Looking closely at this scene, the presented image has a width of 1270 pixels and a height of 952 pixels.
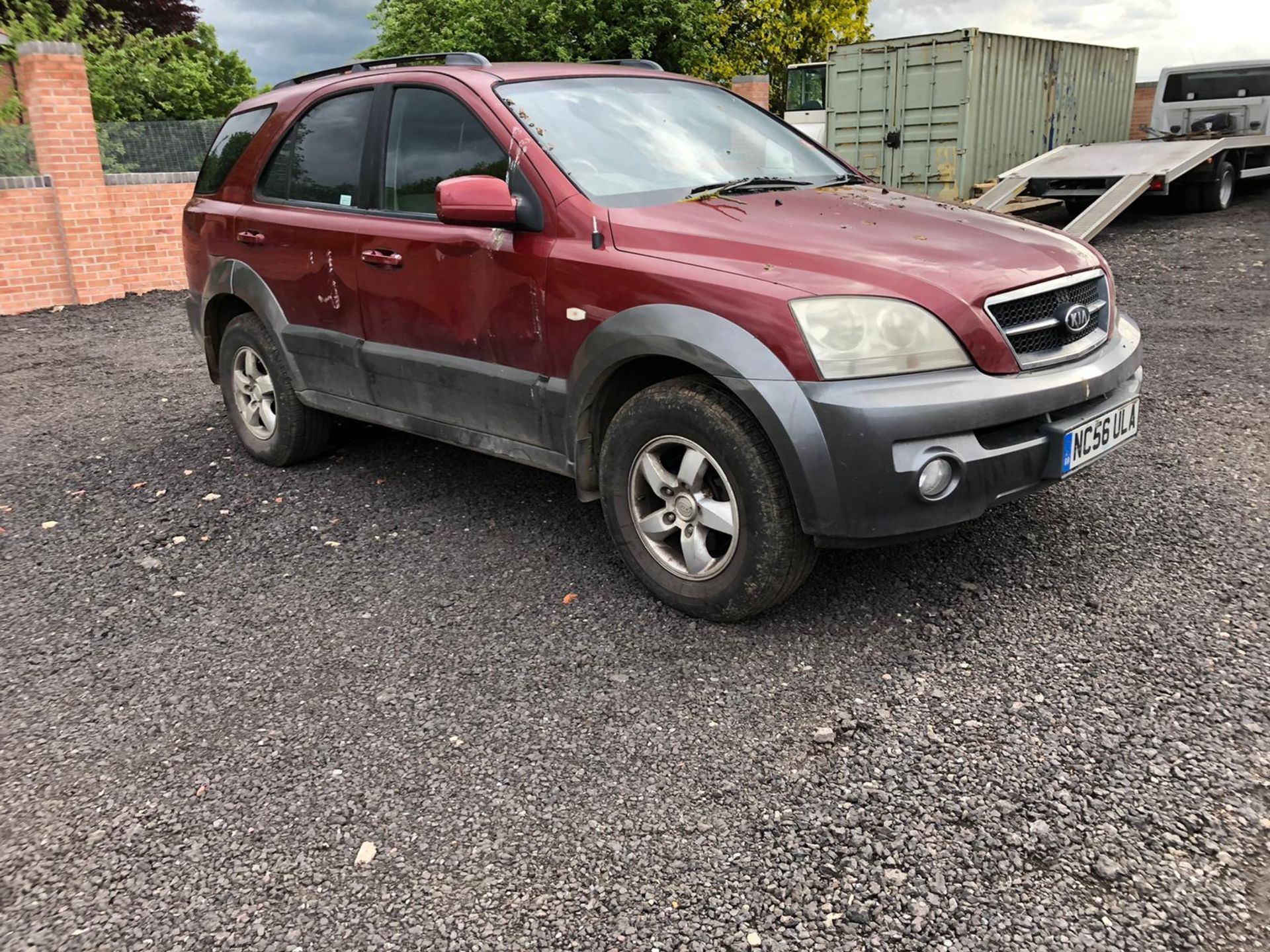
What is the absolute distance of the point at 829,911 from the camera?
2.24 metres

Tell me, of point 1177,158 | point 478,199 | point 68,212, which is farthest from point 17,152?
point 1177,158

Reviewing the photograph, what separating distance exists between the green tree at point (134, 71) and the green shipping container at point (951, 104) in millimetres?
9931

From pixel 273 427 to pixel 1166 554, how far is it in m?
4.14

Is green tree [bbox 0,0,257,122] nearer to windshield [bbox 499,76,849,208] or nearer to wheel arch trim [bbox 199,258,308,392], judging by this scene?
wheel arch trim [bbox 199,258,308,392]

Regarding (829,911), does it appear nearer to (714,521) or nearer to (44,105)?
(714,521)

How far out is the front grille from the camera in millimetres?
3176

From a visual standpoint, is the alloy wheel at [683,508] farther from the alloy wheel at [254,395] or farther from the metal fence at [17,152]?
the metal fence at [17,152]

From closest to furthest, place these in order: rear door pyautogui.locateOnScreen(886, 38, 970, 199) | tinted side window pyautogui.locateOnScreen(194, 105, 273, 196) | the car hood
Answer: the car hood → tinted side window pyautogui.locateOnScreen(194, 105, 273, 196) → rear door pyautogui.locateOnScreen(886, 38, 970, 199)

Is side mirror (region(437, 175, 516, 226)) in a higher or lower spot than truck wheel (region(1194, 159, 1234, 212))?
higher

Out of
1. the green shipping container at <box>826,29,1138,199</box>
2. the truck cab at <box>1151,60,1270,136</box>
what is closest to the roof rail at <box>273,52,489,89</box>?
the green shipping container at <box>826,29,1138,199</box>

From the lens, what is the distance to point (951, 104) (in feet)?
44.7

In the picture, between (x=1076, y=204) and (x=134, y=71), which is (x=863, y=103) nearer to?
(x=1076, y=204)

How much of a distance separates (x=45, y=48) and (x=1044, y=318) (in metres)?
11.3

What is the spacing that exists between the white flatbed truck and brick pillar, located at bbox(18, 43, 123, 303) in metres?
9.44
